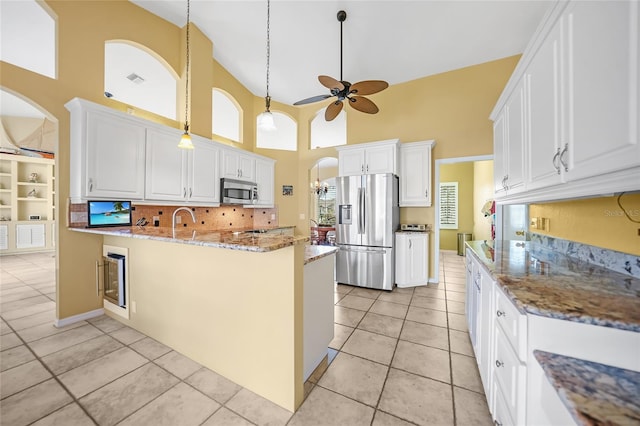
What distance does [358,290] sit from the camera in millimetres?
3941

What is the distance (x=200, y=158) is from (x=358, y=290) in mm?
3341

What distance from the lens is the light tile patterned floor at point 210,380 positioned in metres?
1.48

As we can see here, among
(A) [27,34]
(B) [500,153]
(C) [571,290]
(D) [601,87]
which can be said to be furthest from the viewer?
(A) [27,34]

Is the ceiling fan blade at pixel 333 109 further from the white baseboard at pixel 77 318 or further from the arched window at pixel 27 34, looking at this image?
the white baseboard at pixel 77 318

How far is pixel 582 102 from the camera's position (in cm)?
107

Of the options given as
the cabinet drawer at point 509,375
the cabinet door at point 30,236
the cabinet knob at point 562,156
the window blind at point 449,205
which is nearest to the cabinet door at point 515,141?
the cabinet knob at point 562,156

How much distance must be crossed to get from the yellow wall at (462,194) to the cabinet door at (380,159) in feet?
13.7

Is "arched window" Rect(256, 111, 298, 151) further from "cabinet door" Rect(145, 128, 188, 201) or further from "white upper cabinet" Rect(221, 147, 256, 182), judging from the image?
"cabinet door" Rect(145, 128, 188, 201)

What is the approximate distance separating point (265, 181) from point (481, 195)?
5.76m

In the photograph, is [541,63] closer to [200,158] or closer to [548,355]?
[548,355]

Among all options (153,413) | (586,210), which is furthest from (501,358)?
(153,413)

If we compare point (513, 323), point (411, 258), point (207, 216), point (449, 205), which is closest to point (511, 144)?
point (513, 323)

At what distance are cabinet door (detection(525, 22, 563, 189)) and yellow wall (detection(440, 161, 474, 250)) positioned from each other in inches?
→ 241

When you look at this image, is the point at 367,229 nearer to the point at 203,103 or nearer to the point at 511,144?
the point at 511,144
